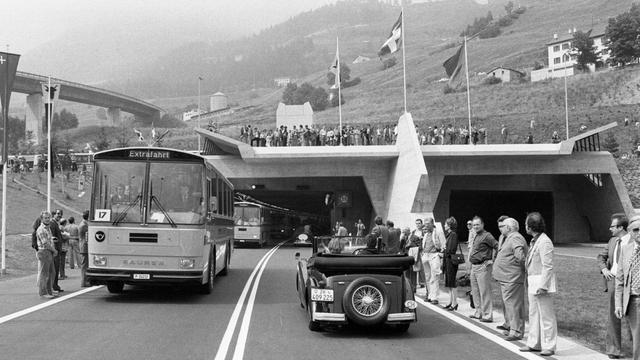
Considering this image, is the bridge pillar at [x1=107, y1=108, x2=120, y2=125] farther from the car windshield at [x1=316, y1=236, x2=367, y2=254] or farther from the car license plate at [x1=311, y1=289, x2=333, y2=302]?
the car license plate at [x1=311, y1=289, x2=333, y2=302]

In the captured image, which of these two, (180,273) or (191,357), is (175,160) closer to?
(180,273)

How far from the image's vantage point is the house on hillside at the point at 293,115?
70062 millimetres

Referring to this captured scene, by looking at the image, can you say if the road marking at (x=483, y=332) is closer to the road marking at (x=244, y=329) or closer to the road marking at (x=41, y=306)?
the road marking at (x=244, y=329)

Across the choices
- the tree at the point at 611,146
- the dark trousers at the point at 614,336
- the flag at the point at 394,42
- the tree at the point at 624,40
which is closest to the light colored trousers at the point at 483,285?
the dark trousers at the point at 614,336

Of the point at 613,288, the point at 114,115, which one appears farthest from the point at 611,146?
the point at 114,115

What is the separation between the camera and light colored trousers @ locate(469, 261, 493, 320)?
37.9 feet

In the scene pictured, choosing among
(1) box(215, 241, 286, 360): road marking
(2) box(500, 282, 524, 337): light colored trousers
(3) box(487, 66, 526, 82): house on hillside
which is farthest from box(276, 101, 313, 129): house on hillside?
(3) box(487, 66, 526, 82): house on hillside

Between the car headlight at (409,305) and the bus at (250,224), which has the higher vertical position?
the bus at (250,224)

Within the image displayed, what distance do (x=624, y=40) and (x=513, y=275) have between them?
376 ft

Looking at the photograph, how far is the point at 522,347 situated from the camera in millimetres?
9305

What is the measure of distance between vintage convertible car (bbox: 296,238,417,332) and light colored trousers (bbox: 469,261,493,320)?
73.5 inches

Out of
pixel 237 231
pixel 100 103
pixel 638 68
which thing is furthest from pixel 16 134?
pixel 638 68

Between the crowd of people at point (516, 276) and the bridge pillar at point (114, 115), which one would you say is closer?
the crowd of people at point (516, 276)

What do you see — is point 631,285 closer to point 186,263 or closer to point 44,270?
point 186,263
